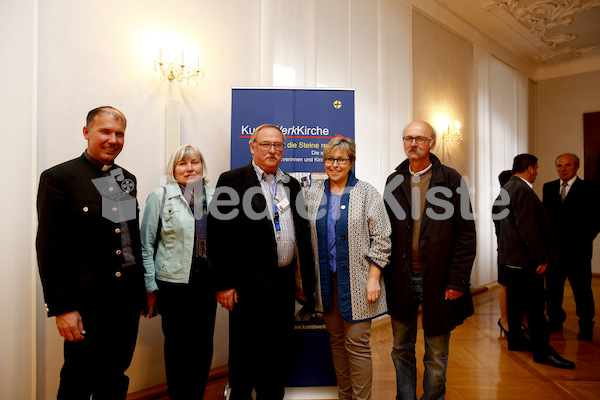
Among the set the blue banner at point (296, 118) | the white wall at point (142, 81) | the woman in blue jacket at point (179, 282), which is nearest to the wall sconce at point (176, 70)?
the white wall at point (142, 81)

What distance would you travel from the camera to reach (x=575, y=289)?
3717 mm

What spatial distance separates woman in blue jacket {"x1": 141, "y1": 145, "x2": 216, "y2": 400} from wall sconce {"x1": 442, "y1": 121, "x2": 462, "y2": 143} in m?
4.36

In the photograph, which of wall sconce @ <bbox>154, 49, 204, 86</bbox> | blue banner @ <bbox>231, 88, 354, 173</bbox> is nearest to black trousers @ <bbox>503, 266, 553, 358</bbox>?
blue banner @ <bbox>231, 88, 354, 173</bbox>

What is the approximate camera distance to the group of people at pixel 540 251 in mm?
2979

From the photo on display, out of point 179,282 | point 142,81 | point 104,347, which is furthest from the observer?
point 142,81

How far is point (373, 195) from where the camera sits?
79.6 inches

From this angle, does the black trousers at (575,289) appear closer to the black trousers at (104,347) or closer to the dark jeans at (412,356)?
the dark jeans at (412,356)

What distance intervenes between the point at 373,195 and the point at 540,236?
1.97 metres

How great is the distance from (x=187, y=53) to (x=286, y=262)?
6.40 ft

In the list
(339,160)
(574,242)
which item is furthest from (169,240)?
(574,242)

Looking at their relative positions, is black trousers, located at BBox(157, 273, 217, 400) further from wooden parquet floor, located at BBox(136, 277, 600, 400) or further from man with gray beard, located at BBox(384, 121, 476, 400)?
man with gray beard, located at BBox(384, 121, 476, 400)

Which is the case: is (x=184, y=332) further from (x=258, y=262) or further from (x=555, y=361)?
(x=555, y=361)

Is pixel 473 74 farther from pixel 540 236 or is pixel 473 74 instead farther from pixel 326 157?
pixel 326 157

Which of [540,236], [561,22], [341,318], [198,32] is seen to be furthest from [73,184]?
[561,22]
